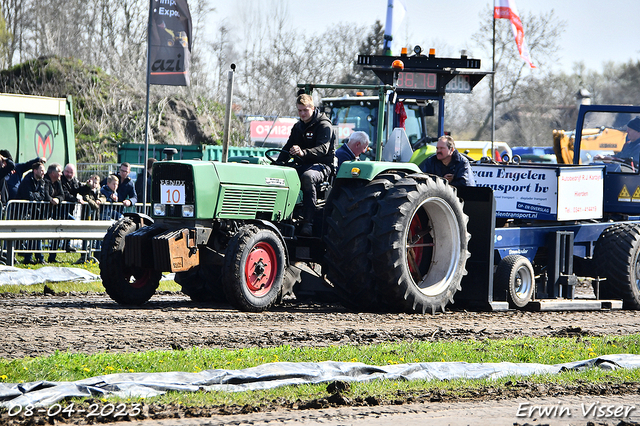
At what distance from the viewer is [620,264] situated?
10734 mm

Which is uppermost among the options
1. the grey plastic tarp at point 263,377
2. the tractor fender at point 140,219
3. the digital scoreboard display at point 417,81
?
the digital scoreboard display at point 417,81

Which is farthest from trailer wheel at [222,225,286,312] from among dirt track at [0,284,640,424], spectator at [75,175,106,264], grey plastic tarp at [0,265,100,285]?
spectator at [75,175,106,264]

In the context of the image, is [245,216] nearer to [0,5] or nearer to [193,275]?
[193,275]

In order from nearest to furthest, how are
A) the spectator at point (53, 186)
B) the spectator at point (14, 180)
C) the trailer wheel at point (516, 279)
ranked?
the trailer wheel at point (516, 279)
the spectator at point (53, 186)
the spectator at point (14, 180)

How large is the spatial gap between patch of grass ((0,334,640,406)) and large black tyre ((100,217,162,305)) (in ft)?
8.76

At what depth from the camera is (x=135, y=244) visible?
816 cm

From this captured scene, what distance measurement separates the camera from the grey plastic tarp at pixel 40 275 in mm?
10766

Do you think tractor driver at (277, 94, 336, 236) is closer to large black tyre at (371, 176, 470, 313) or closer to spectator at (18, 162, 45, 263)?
large black tyre at (371, 176, 470, 313)

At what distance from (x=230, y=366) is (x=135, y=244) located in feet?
10.3

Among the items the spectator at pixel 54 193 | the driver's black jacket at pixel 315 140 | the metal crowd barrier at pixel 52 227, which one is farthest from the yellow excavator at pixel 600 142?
the spectator at pixel 54 193

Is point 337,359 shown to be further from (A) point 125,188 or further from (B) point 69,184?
(A) point 125,188

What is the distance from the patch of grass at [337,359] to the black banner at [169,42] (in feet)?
23.0

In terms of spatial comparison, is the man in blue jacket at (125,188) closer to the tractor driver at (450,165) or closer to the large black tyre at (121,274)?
the large black tyre at (121,274)

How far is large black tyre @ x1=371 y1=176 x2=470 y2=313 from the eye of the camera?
27.7 ft
